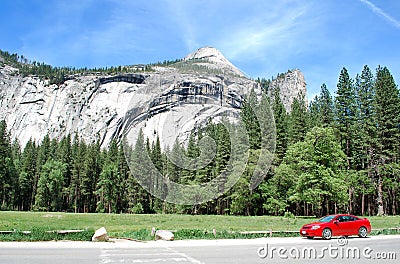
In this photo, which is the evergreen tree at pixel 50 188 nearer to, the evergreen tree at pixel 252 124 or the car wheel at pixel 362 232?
the evergreen tree at pixel 252 124

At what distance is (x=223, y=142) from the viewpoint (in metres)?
55.2

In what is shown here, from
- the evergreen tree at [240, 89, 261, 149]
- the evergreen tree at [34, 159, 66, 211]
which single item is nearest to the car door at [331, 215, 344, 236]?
the evergreen tree at [240, 89, 261, 149]

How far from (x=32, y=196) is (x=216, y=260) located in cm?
7446

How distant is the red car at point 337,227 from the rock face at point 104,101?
354 ft

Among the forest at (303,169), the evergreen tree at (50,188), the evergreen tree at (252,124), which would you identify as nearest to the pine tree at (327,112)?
the forest at (303,169)

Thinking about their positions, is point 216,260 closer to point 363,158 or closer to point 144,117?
point 363,158

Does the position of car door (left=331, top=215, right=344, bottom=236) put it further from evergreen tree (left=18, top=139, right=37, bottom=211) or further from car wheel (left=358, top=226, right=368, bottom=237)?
evergreen tree (left=18, top=139, right=37, bottom=211)

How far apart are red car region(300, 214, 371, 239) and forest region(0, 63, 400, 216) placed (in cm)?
1658

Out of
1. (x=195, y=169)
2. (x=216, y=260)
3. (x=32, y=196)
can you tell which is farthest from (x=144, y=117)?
(x=216, y=260)

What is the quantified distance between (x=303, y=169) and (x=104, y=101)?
12143 centimetres

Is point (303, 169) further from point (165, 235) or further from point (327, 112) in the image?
point (165, 235)

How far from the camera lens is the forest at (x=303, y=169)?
38.8 metres

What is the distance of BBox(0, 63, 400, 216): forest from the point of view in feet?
127

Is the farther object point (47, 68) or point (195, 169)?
point (47, 68)
